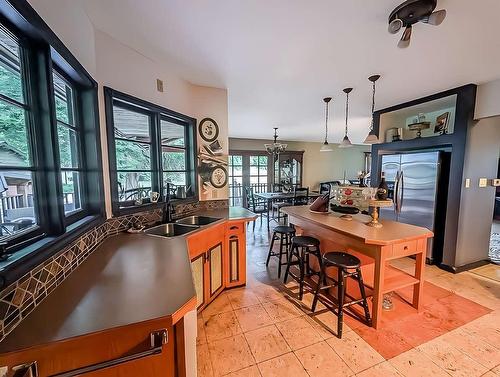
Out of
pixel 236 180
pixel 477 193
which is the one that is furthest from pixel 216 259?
pixel 236 180

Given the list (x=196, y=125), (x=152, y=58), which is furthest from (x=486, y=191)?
(x=152, y=58)

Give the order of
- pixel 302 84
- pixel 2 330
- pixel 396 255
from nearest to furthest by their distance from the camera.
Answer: pixel 2 330 < pixel 396 255 < pixel 302 84

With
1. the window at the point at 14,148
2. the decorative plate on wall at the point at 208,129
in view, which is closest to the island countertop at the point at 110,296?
the window at the point at 14,148

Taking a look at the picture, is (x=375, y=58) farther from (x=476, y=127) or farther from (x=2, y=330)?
(x=2, y=330)

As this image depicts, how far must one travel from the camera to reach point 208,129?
2973mm

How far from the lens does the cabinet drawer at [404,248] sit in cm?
192

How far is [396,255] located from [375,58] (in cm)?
185

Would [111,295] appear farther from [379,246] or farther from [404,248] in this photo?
[404,248]

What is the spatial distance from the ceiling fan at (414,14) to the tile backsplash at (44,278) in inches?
94.9

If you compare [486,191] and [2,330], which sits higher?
[486,191]

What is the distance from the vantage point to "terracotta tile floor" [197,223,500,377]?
1555 millimetres

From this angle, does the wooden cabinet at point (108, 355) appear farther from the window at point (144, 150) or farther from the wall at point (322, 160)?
the wall at point (322, 160)

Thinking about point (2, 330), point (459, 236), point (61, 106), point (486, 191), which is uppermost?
point (61, 106)

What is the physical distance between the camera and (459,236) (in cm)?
302
